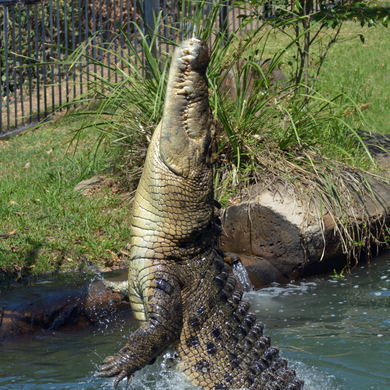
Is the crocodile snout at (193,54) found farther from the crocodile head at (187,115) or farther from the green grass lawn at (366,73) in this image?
the green grass lawn at (366,73)

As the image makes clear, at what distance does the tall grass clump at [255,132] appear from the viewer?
22.5ft

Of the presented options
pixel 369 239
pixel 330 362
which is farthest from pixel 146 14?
pixel 330 362

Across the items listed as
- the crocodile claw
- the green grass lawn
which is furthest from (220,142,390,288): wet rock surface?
the green grass lawn

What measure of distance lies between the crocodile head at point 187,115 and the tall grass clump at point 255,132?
275 centimetres

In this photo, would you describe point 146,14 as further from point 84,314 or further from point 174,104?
point 174,104

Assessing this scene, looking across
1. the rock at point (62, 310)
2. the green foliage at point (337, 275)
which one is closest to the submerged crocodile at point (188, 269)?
the rock at point (62, 310)

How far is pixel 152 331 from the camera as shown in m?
3.78

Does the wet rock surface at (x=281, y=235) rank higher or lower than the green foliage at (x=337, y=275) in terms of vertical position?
higher

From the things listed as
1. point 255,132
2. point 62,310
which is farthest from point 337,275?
point 62,310

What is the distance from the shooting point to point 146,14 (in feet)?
32.9

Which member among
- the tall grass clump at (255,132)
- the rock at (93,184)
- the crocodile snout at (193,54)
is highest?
the crocodile snout at (193,54)

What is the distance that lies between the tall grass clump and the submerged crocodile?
9.02 feet

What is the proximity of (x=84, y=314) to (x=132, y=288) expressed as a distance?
1484 mm

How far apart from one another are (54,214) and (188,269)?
3.25 meters
